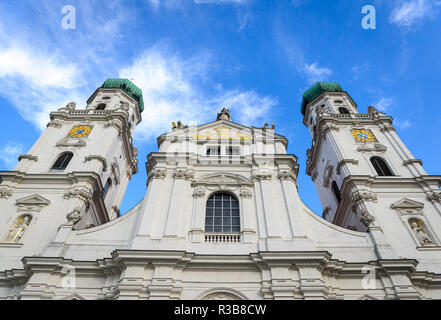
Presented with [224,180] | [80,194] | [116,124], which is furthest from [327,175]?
[80,194]

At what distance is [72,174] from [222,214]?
9400 mm

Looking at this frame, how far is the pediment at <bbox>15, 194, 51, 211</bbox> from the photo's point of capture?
16.6 m

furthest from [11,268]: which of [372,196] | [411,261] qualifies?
[372,196]

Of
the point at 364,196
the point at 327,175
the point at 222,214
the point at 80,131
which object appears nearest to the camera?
the point at 222,214

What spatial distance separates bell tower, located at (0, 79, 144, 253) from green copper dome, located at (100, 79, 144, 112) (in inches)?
44.9

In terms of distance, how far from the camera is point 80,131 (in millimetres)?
22531

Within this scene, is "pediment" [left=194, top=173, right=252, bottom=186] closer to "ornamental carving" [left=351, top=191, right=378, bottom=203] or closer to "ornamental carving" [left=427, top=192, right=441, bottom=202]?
"ornamental carving" [left=351, top=191, right=378, bottom=203]

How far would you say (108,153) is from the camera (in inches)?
838

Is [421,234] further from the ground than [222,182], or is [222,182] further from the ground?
[222,182]

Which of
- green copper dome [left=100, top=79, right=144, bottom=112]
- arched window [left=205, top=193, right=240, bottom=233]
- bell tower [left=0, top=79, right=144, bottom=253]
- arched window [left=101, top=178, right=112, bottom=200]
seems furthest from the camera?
green copper dome [left=100, top=79, right=144, bottom=112]

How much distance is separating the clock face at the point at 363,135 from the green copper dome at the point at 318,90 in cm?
734

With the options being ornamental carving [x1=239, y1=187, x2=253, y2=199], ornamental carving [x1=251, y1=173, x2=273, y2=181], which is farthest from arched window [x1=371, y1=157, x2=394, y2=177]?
ornamental carving [x1=239, y1=187, x2=253, y2=199]

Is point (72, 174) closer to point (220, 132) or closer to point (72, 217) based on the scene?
point (72, 217)
